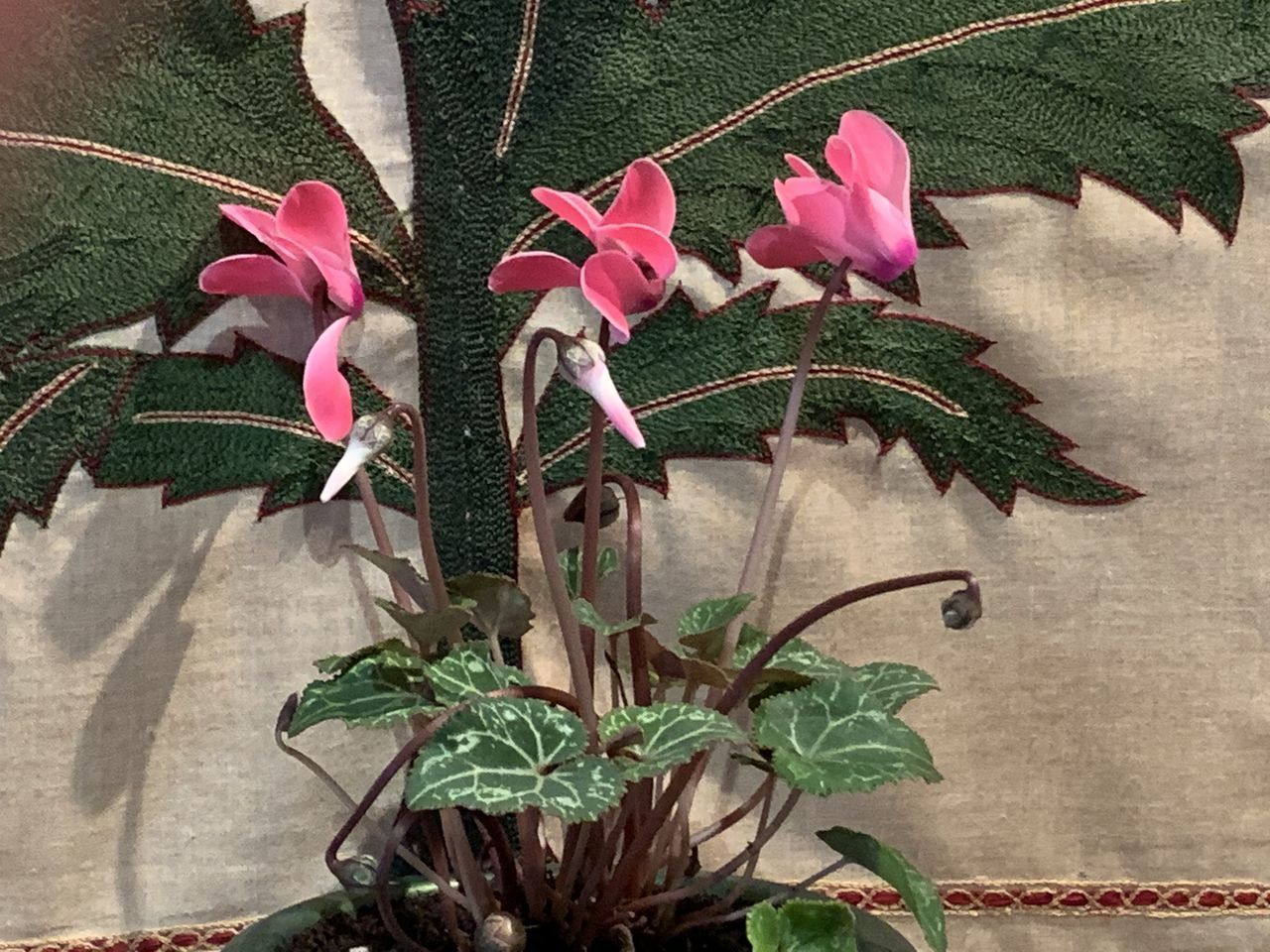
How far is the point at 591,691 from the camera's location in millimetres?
531

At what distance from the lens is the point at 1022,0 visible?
648 mm

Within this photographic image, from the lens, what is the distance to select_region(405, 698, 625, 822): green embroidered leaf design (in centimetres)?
43

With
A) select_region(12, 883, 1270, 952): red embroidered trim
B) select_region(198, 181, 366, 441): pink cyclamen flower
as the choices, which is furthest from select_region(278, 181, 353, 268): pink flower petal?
select_region(12, 883, 1270, 952): red embroidered trim

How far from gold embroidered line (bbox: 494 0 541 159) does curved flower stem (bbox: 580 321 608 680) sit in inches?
6.7

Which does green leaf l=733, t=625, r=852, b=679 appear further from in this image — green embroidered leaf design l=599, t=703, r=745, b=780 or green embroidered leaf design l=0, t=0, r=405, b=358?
green embroidered leaf design l=0, t=0, r=405, b=358

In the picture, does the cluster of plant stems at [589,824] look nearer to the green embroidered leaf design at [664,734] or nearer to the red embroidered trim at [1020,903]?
the green embroidered leaf design at [664,734]

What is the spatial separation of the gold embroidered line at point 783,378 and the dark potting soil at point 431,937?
0.28m

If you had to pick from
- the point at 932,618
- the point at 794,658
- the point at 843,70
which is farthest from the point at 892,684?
the point at 843,70

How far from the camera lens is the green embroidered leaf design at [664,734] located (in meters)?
0.46

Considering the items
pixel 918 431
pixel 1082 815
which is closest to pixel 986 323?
pixel 918 431

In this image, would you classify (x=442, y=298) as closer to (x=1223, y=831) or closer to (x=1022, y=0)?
(x=1022, y=0)

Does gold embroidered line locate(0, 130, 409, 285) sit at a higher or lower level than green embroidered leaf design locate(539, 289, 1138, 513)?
higher

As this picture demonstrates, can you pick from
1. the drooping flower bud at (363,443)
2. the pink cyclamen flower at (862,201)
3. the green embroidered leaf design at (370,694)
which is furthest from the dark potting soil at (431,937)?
the pink cyclamen flower at (862,201)

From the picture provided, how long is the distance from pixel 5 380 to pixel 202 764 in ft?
0.88
